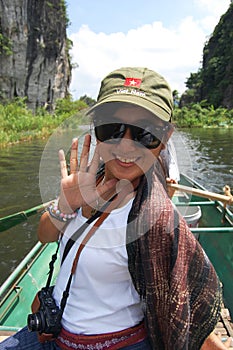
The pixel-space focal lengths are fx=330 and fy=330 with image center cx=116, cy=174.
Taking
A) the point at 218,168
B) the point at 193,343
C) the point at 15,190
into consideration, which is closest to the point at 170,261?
the point at 193,343

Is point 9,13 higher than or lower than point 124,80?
higher

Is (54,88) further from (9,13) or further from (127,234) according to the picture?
(127,234)

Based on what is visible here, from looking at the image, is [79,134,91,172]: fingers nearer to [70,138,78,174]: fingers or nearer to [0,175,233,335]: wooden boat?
[70,138,78,174]: fingers

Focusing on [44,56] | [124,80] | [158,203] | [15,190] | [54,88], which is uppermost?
[44,56]

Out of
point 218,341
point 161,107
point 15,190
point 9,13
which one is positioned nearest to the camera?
point 161,107

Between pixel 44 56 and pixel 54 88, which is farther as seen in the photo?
pixel 54 88

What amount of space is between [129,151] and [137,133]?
0.06m

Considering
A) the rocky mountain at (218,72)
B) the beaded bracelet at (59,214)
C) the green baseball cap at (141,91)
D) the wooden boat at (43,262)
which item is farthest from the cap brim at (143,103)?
the rocky mountain at (218,72)

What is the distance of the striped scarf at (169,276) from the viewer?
936 mm

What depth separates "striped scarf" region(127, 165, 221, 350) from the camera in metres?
0.94

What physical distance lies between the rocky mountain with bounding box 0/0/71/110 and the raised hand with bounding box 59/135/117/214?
25409 millimetres

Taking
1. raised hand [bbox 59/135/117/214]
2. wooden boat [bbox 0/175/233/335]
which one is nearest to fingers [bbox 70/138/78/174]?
raised hand [bbox 59/135/117/214]

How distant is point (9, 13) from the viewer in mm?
23797

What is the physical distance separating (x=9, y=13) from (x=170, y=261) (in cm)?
2695
